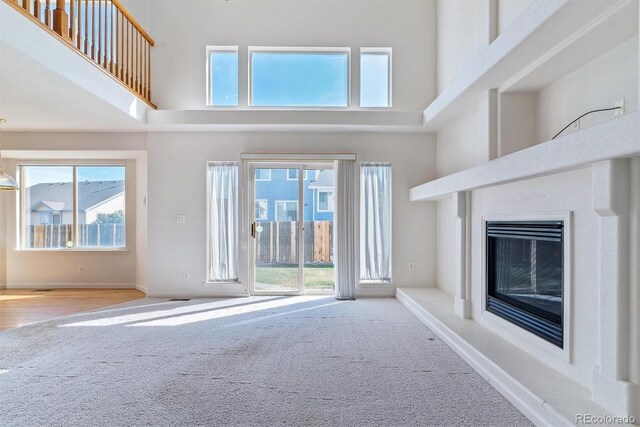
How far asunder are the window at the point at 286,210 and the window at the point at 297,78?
1534mm

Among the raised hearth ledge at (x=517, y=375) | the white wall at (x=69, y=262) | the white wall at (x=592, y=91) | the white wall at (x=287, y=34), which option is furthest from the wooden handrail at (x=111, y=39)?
the raised hearth ledge at (x=517, y=375)

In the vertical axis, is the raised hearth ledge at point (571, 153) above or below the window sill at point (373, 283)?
above

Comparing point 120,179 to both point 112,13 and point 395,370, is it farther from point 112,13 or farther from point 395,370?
point 395,370

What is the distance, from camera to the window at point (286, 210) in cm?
552

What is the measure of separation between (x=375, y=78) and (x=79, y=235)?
18.9 ft

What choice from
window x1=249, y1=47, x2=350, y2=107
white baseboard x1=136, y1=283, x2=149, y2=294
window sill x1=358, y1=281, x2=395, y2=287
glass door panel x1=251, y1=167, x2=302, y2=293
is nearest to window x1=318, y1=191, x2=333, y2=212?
glass door panel x1=251, y1=167, x2=302, y2=293

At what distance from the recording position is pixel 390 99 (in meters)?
5.45

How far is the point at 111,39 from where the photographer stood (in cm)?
434

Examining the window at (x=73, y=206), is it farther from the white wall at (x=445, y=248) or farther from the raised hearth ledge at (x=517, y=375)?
the raised hearth ledge at (x=517, y=375)

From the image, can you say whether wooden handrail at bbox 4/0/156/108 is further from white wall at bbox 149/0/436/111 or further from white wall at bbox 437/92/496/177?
white wall at bbox 437/92/496/177

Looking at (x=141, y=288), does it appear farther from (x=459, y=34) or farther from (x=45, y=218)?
(x=459, y=34)

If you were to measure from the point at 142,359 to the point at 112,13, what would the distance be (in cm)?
423

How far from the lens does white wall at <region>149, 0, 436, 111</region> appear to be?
17.5ft

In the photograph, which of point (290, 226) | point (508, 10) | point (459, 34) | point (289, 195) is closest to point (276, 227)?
point (290, 226)
